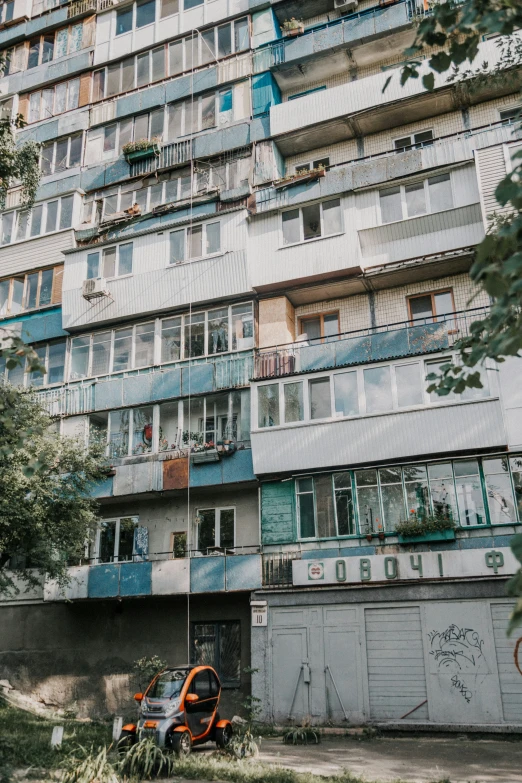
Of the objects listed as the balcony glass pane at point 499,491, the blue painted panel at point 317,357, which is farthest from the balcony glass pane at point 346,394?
the balcony glass pane at point 499,491

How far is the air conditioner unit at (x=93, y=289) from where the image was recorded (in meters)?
26.5

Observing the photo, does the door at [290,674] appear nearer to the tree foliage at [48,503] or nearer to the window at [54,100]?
the tree foliage at [48,503]

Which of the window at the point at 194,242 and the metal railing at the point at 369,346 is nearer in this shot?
the metal railing at the point at 369,346

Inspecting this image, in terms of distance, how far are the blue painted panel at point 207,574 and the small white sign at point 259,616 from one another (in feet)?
3.99

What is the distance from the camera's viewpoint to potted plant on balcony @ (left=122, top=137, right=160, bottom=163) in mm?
28500

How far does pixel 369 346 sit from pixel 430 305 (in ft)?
10.1

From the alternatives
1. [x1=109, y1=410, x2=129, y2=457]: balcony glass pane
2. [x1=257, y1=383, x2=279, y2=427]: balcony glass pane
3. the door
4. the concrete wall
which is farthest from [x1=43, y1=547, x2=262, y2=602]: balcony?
[x1=257, y1=383, x2=279, y2=427]: balcony glass pane

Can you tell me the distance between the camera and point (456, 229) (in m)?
22.3

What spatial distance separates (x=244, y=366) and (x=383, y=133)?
33.4 feet

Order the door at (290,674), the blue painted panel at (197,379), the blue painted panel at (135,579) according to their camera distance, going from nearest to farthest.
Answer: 1. the door at (290,674)
2. the blue painted panel at (135,579)
3. the blue painted panel at (197,379)

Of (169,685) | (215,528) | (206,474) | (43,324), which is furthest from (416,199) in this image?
(169,685)

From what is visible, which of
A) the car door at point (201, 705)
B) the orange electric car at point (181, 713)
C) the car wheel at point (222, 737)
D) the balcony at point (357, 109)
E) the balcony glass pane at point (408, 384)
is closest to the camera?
the orange electric car at point (181, 713)

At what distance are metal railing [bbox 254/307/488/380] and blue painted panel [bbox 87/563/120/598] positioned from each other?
25.2 ft

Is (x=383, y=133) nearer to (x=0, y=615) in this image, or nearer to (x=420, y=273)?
(x=420, y=273)
